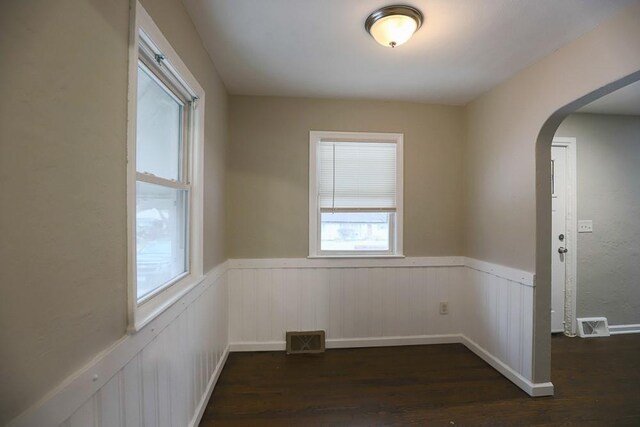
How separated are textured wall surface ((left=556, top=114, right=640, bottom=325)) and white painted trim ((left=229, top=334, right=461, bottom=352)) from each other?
5.37 feet

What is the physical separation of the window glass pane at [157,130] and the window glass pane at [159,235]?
0.11 meters

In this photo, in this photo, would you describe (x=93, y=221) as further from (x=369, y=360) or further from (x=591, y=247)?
(x=591, y=247)

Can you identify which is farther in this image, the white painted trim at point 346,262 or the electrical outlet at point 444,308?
Answer: the electrical outlet at point 444,308

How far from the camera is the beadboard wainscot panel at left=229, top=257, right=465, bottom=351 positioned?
2635 mm

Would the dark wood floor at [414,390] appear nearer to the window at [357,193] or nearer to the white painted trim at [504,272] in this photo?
the white painted trim at [504,272]

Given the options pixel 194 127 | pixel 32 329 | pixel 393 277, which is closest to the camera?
pixel 32 329

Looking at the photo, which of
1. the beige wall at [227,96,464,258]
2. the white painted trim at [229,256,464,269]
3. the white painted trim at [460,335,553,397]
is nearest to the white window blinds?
the beige wall at [227,96,464,258]

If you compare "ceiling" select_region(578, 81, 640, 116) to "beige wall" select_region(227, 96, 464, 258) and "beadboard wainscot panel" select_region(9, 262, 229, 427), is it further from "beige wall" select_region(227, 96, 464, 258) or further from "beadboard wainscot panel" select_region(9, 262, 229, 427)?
"beadboard wainscot panel" select_region(9, 262, 229, 427)

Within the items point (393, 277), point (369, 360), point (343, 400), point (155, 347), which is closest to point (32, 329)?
point (155, 347)

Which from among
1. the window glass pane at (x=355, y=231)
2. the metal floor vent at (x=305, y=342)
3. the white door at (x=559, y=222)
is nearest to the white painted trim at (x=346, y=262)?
the window glass pane at (x=355, y=231)

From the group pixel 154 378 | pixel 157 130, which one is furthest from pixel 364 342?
pixel 157 130

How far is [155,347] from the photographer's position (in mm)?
1181

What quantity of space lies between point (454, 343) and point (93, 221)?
3117 millimetres

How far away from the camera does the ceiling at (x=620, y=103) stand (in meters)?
2.44
